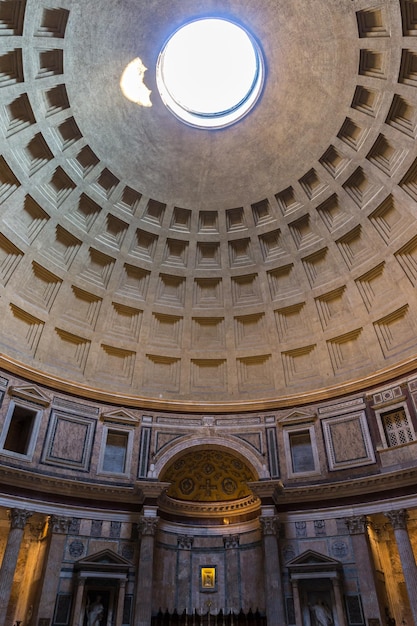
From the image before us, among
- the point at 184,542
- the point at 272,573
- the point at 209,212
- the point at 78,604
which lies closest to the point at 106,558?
the point at 78,604

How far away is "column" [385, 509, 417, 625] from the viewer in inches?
661

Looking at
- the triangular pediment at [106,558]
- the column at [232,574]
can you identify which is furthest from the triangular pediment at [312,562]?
the triangular pediment at [106,558]

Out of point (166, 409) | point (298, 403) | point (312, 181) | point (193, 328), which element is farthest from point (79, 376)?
point (312, 181)

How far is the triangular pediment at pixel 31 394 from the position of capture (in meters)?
20.4

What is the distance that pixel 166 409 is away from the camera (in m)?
23.9

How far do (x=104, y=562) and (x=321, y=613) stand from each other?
8884 mm

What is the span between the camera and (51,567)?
59.4 ft

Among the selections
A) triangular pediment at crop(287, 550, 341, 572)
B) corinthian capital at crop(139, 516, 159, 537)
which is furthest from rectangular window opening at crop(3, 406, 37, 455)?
triangular pediment at crop(287, 550, 341, 572)

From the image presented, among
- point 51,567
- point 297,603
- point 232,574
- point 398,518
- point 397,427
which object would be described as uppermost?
point 397,427

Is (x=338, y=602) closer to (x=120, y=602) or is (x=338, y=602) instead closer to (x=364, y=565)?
(x=364, y=565)

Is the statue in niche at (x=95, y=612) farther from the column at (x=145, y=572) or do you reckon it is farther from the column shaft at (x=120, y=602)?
the column at (x=145, y=572)

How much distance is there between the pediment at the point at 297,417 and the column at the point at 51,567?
36.1 feet

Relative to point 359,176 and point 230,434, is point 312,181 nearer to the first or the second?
point 359,176

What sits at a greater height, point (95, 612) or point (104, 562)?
point (104, 562)
